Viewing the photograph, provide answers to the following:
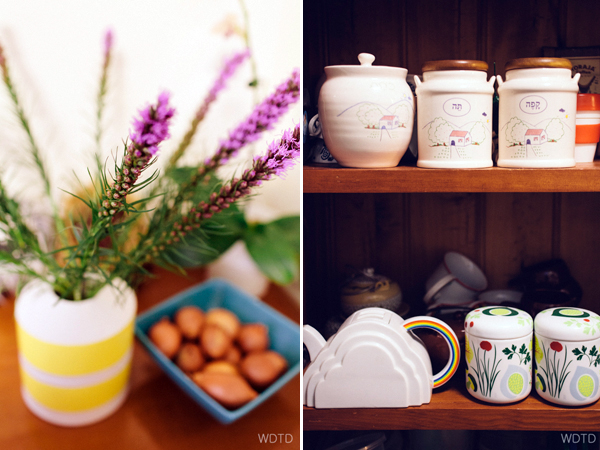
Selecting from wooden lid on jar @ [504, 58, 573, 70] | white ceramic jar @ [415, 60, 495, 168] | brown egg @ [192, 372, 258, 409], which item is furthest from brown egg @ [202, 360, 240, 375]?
wooden lid on jar @ [504, 58, 573, 70]

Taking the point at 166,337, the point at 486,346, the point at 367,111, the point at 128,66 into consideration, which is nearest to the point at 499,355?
the point at 486,346

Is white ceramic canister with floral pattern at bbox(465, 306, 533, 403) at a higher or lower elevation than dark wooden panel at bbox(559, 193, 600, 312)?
lower

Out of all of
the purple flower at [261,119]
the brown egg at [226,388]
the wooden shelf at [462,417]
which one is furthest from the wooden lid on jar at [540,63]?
the brown egg at [226,388]

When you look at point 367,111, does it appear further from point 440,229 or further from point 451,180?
point 440,229

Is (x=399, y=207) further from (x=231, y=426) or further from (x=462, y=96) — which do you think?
(x=231, y=426)

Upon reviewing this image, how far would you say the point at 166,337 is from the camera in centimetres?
62

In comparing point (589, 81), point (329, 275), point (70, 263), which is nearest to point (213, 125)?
point (329, 275)

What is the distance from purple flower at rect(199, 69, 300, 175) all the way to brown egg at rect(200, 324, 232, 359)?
0.26m

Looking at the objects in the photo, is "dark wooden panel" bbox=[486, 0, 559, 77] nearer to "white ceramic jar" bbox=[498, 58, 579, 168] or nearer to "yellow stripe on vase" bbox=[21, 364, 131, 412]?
"white ceramic jar" bbox=[498, 58, 579, 168]

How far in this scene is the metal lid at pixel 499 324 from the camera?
1.71ft

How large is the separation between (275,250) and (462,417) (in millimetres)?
349

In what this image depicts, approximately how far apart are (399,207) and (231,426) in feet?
1.32

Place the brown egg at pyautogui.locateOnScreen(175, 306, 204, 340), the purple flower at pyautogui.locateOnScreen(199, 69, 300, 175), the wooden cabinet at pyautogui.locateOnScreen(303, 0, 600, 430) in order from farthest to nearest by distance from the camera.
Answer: the brown egg at pyautogui.locateOnScreen(175, 306, 204, 340), the wooden cabinet at pyautogui.locateOnScreen(303, 0, 600, 430), the purple flower at pyautogui.locateOnScreen(199, 69, 300, 175)

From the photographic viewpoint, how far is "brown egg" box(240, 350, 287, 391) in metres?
0.59
